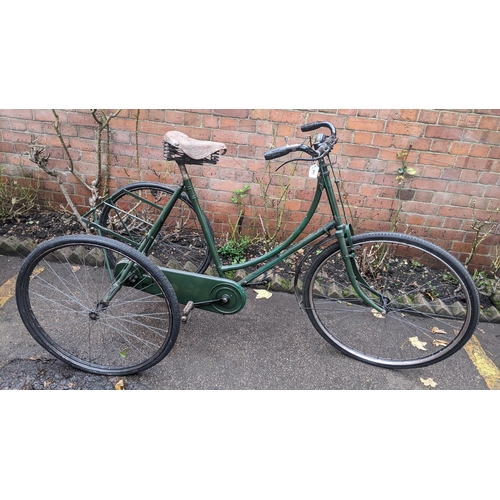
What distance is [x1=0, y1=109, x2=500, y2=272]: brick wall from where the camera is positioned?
2797mm

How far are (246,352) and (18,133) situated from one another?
2.78 meters

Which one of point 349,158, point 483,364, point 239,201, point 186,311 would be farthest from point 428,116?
point 186,311

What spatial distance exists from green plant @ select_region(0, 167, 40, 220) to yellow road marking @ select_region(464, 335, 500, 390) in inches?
153

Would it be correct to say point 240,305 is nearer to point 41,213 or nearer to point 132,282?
point 132,282

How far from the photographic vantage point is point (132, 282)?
219 centimetres

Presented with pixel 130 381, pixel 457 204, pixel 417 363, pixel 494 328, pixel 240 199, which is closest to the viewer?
pixel 130 381

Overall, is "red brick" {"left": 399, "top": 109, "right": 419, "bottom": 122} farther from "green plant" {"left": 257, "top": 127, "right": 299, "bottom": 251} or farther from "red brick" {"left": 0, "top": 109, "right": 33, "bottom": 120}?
"red brick" {"left": 0, "top": 109, "right": 33, "bottom": 120}

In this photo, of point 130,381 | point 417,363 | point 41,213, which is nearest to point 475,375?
point 417,363

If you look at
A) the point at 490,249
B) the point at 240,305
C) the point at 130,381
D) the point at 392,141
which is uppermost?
the point at 392,141

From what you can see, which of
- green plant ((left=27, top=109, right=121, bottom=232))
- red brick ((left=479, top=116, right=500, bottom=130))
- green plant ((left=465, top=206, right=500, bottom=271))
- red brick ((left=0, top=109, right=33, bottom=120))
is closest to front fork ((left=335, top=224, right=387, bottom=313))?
green plant ((left=465, top=206, right=500, bottom=271))

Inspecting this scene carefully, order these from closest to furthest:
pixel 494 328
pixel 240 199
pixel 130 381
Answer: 1. pixel 130 381
2. pixel 494 328
3. pixel 240 199

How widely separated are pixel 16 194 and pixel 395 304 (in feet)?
11.6

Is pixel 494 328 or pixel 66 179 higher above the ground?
pixel 66 179

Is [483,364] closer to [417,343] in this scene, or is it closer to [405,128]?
[417,343]
